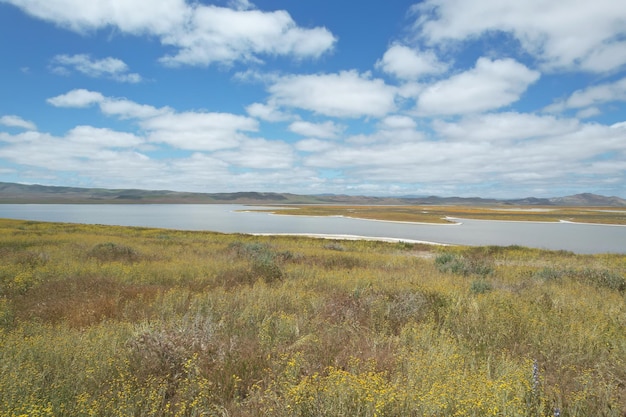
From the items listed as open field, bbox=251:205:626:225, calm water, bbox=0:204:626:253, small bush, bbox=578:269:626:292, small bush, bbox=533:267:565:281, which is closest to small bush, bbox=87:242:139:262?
small bush, bbox=533:267:565:281

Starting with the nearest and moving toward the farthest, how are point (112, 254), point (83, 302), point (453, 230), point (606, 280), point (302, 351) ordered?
1. point (302, 351)
2. point (83, 302)
3. point (606, 280)
4. point (112, 254)
5. point (453, 230)

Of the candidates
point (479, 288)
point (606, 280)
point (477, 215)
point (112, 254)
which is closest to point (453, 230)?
point (606, 280)

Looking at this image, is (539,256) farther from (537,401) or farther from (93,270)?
(93,270)

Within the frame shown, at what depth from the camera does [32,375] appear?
3.98 metres

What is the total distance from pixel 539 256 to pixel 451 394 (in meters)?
30.1

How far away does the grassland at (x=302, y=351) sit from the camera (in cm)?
368

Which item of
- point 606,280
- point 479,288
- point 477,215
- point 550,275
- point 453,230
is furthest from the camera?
point 477,215

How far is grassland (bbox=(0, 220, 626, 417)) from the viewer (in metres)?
3.68

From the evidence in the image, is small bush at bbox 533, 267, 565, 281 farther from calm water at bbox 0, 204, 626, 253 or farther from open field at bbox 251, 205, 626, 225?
open field at bbox 251, 205, 626, 225

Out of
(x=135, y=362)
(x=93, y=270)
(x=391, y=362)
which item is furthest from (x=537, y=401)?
(x=93, y=270)

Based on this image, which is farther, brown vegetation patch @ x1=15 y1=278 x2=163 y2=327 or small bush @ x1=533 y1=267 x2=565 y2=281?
small bush @ x1=533 y1=267 x2=565 y2=281

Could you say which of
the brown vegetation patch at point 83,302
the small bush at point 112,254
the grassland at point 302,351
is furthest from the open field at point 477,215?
the brown vegetation patch at point 83,302

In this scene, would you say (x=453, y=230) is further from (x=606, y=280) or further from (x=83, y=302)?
(x=83, y=302)

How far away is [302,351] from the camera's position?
4953mm
